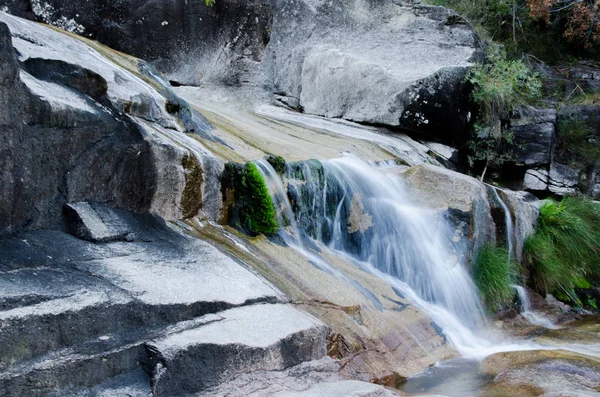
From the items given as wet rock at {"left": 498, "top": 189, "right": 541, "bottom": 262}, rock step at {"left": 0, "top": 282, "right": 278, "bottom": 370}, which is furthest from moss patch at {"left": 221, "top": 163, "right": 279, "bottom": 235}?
wet rock at {"left": 498, "top": 189, "right": 541, "bottom": 262}

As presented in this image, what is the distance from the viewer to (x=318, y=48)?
430 inches

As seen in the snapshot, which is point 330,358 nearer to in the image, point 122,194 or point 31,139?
point 122,194

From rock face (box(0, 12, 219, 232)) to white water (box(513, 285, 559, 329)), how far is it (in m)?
4.21

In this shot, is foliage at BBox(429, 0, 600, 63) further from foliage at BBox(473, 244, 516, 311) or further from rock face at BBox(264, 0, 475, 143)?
foliage at BBox(473, 244, 516, 311)

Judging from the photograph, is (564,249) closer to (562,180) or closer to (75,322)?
(562,180)

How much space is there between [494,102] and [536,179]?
1781 millimetres

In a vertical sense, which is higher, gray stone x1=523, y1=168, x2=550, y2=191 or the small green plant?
the small green plant

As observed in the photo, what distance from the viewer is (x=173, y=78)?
10.9 metres

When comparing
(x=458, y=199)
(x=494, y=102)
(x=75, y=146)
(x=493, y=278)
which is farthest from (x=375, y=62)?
(x=75, y=146)

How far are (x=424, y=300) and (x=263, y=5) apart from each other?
7.49 m

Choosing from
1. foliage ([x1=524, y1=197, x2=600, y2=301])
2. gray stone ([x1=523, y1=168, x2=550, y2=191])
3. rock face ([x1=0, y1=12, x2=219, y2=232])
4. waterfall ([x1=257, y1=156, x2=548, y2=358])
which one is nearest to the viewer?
rock face ([x1=0, y1=12, x2=219, y2=232])

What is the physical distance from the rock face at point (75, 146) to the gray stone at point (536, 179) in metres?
8.04

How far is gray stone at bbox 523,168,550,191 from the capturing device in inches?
442

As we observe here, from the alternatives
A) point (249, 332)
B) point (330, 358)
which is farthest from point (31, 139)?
point (330, 358)
